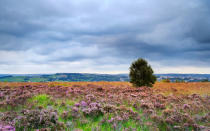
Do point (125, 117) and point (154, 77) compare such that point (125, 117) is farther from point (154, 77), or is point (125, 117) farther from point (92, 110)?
point (154, 77)

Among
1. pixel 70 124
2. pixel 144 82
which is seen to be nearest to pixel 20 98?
pixel 70 124

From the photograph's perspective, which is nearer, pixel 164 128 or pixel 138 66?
pixel 164 128

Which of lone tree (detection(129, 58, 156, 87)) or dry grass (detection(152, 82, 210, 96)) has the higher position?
lone tree (detection(129, 58, 156, 87))

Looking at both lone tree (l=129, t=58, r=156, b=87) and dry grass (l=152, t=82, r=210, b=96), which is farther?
lone tree (l=129, t=58, r=156, b=87)

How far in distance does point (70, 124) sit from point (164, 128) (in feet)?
11.7

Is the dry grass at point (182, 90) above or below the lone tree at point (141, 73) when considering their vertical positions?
below

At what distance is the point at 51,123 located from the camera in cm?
480

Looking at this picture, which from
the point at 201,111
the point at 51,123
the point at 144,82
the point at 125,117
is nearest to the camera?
the point at 51,123

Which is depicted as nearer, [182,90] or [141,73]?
[182,90]

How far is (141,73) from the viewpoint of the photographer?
2236cm

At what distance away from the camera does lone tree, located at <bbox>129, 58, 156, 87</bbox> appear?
73.3ft

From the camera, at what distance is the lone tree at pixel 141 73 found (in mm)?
22344

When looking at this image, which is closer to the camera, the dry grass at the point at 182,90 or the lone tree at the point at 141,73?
the dry grass at the point at 182,90

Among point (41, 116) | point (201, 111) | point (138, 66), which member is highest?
point (138, 66)
